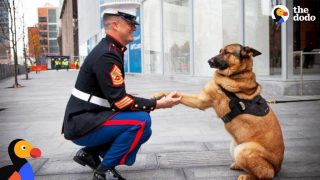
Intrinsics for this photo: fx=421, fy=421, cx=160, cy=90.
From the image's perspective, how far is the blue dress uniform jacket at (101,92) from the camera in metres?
3.83

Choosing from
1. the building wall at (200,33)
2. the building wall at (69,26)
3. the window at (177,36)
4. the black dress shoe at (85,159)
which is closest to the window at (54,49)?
the building wall at (69,26)

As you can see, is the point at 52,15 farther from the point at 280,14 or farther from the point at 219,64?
the point at 219,64

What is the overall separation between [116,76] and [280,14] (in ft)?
34.0

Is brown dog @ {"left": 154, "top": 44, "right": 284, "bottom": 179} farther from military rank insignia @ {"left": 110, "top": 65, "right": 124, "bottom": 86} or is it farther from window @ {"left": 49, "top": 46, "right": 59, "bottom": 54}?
window @ {"left": 49, "top": 46, "right": 59, "bottom": 54}

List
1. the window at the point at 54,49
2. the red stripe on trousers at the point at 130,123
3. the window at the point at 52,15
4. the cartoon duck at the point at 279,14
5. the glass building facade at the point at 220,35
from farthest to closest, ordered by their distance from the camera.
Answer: the window at the point at 52,15
the window at the point at 54,49
the cartoon duck at the point at 279,14
the glass building facade at the point at 220,35
the red stripe on trousers at the point at 130,123

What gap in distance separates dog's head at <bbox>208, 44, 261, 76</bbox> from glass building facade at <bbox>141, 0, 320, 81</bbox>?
8.40 m

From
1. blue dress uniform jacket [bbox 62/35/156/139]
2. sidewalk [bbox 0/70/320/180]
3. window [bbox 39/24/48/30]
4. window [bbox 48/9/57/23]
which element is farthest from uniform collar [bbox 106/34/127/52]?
window [bbox 48/9/57/23]

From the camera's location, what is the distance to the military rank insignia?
3.81 m

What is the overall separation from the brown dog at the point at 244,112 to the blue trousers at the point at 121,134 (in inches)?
15.0

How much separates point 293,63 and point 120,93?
9.59 metres

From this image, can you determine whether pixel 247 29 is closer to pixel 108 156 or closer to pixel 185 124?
pixel 185 124

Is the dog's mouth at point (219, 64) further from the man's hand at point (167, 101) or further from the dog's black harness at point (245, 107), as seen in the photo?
the man's hand at point (167, 101)

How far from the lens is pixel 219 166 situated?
4781 mm

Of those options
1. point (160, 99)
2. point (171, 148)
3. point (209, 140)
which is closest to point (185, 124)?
point (209, 140)
